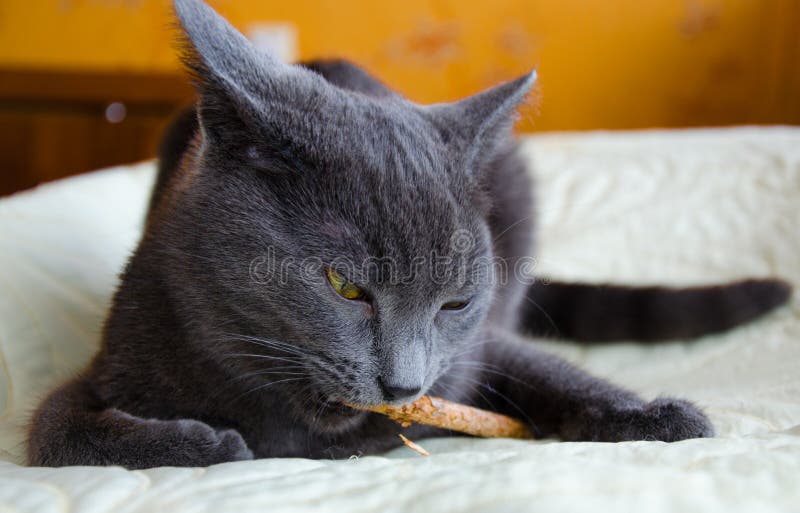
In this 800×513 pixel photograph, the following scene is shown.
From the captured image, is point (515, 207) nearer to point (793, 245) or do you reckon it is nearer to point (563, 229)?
point (563, 229)

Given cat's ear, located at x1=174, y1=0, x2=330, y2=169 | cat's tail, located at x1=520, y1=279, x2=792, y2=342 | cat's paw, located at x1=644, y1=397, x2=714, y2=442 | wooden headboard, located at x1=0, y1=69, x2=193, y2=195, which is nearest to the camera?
cat's ear, located at x1=174, y1=0, x2=330, y2=169

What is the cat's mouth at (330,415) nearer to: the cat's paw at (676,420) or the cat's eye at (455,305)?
the cat's eye at (455,305)

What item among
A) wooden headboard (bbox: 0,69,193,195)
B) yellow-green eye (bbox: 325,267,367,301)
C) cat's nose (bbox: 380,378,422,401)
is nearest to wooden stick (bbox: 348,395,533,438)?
cat's nose (bbox: 380,378,422,401)

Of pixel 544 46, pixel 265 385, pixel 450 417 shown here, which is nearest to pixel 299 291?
pixel 265 385

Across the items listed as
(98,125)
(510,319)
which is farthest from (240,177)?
(98,125)

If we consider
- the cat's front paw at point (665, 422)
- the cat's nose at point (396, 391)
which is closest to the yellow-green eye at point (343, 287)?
the cat's nose at point (396, 391)

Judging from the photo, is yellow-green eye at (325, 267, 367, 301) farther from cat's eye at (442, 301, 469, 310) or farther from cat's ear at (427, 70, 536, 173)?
cat's ear at (427, 70, 536, 173)
